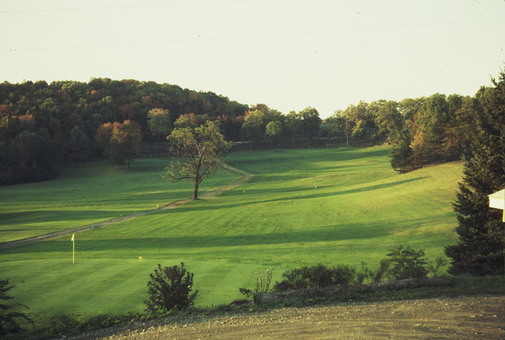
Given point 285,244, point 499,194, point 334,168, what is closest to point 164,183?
point 334,168

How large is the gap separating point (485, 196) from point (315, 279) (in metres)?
7.74

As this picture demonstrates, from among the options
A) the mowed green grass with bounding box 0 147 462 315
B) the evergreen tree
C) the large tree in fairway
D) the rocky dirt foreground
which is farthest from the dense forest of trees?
the rocky dirt foreground

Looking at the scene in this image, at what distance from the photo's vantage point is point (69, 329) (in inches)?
422

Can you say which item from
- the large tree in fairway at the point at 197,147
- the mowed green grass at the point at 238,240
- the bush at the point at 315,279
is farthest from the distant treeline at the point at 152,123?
the bush at the point at 315,279

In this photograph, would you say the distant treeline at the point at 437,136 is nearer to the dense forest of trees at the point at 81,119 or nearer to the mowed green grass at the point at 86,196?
the mowed green grass at the point at 86,196

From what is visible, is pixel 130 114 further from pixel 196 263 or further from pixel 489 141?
pixel 489 141

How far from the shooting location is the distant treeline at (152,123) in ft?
219

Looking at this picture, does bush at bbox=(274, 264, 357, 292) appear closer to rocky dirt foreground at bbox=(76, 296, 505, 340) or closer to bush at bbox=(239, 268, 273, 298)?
bush at bbox=(239, 268, 273, 298)

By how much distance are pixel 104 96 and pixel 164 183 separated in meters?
59.3

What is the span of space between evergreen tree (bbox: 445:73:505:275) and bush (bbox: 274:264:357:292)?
20.4 ft

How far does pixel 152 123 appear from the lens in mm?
116188

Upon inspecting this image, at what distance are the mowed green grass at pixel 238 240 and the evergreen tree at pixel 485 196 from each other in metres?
7.34

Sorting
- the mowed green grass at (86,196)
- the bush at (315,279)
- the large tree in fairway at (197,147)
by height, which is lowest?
the mowed green grass at (86,196)

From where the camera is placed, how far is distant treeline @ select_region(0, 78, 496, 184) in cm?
6669
